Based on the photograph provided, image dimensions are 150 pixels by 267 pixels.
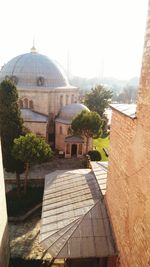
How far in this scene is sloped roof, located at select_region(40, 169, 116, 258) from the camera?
22.9 feet

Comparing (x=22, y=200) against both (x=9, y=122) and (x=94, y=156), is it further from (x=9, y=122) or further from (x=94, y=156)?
(x=94, y=156)

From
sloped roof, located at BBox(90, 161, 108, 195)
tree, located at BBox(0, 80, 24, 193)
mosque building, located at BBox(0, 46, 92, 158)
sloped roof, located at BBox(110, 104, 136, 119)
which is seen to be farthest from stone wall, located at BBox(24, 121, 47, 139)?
sloped roof, located at BBox(110, 104, 136, 119)

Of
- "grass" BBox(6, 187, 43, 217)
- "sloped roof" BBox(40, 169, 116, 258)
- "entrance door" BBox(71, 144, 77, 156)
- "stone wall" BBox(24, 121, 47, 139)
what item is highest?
"sloped roof" BBox(40, 169, 116, 258)

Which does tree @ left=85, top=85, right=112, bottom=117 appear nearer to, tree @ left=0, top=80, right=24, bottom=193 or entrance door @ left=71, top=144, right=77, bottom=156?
entrance door @ left=71, top=144, right=77, bottom=156

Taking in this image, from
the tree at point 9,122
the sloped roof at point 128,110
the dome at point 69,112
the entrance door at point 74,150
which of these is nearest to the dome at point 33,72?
the dome at point 69,112

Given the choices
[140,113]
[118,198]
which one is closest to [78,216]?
[118,198]

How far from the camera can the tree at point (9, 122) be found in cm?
1503

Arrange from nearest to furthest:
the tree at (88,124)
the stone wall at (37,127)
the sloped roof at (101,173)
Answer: the sloped roof at (101,173) → the tree at (88,124) → the stone wall at (37,127)

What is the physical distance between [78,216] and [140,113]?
14.0 ft

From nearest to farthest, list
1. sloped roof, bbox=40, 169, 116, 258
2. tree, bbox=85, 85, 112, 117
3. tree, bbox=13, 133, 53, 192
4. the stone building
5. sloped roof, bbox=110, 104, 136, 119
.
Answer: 1. the stone building
2. sloped roof, bbox=110, 104, 136, 119
3. sloped roof, bbox=40, 169, 116, 258
4. tree, bbox=13, 133, 53, 192
5. tree, bbox=85, 85, 112, 117

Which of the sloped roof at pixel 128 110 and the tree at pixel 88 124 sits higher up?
the sloped roof at pixel 128 110

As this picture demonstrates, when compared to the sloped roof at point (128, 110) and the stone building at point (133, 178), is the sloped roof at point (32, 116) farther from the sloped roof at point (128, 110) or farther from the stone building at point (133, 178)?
the sloped roof at point (128, 110)

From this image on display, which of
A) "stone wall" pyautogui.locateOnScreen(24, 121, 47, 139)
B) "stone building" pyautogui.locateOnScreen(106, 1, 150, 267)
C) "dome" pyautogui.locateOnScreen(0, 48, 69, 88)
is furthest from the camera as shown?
"dome" pyautogui.locateOnScreen(0, 48, 69, 88)

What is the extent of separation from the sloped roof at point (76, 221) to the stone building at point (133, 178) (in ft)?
1.75
